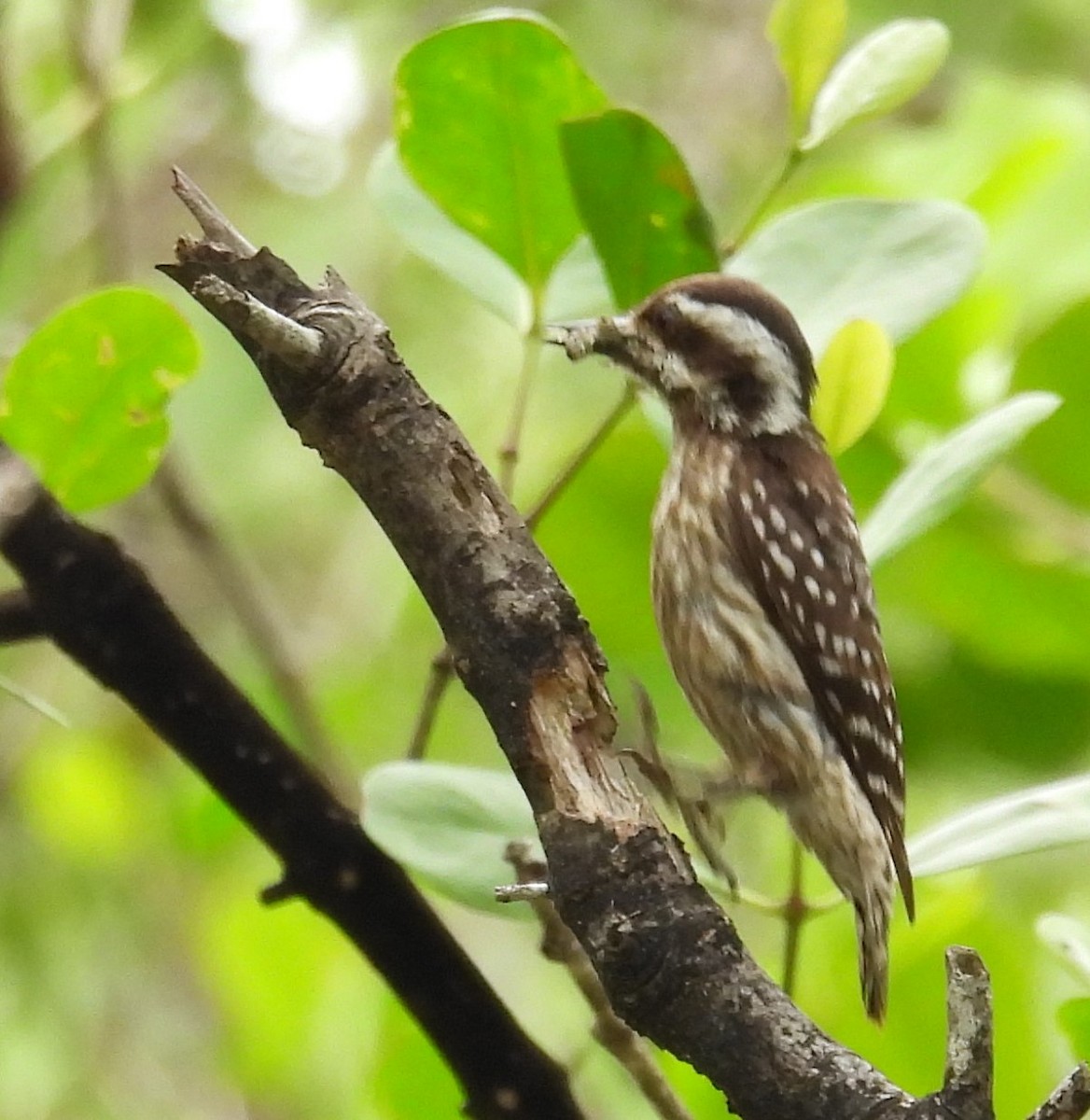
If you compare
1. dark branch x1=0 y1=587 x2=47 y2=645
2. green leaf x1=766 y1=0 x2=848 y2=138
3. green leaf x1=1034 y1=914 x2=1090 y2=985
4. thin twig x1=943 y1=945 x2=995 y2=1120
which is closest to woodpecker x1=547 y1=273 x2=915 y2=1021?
green leaf x1=766 y1=0 x2=848 y2=138

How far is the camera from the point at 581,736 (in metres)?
1.45

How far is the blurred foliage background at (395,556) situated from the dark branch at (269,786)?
31 cm

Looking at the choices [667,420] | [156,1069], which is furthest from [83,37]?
[156,1069]

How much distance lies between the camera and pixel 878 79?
6.15 feet

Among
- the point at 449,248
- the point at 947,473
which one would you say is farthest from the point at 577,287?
the point at 947,473

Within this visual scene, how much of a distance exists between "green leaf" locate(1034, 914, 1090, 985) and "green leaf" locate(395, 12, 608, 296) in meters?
0.84

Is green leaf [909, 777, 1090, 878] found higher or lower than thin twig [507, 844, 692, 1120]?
higher

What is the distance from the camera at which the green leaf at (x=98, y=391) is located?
5.54 feet

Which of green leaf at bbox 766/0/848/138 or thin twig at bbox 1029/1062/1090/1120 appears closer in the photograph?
thin twig at bbox 1029/1062/1090/1120

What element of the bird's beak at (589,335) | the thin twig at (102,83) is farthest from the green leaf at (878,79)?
the thin twig at (102,83)

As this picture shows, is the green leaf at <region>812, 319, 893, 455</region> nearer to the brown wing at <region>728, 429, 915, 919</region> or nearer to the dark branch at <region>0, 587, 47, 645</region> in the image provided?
the brown wing at <region>728, 429, 915, 919</region>

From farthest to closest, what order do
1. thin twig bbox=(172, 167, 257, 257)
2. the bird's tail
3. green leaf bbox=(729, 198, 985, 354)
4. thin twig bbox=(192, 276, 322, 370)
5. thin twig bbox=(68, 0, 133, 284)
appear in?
thin twig bbox=(68, 0, 133, 284), the bird's tail, green leaf bbox=(729, 198, 985, 354), thin twig bbox=(172, 167, 257, 257), thin twig bbox=(192, 276, 322, 370)

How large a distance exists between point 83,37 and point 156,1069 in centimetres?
290

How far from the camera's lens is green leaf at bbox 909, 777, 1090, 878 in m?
1.68
